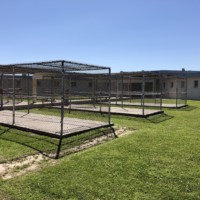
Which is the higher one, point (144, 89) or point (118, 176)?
point (144, 89)

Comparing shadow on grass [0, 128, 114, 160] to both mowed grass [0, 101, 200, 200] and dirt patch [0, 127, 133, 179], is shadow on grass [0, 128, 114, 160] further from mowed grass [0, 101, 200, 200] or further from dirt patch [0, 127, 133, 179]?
mowed grass [0, 101, 200, 200]

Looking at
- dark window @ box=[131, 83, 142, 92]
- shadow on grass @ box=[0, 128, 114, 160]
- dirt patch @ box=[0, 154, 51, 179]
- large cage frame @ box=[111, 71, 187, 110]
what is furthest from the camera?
dark window @ box=[131, 83, 142, 92]

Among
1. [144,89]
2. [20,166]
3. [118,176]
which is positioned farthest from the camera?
[144,89]

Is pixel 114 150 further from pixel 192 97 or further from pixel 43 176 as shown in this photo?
pixel 192 97

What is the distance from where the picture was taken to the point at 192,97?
2812 cm

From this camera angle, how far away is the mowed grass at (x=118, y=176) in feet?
11.7

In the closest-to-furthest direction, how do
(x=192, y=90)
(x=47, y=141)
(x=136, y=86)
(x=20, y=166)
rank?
1. (x=20, y=166)
2. (x=47, y=141)
3. (x=192, y=90)
4. (x=136, y=86)

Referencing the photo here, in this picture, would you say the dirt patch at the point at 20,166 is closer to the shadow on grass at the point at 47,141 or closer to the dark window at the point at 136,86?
the shadow on grass at the point at 47,141

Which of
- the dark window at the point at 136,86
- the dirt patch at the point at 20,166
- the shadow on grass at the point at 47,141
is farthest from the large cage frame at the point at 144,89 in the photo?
the dirt patch at the point at 20,166

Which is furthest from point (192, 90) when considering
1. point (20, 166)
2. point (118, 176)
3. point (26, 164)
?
point (20, 166)

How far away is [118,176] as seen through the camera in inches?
165

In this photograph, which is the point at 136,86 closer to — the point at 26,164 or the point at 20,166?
the point at 26,164

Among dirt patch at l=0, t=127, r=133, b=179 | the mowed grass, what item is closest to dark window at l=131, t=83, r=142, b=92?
the mowed grass

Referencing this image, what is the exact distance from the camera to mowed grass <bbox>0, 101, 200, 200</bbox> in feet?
11.7
